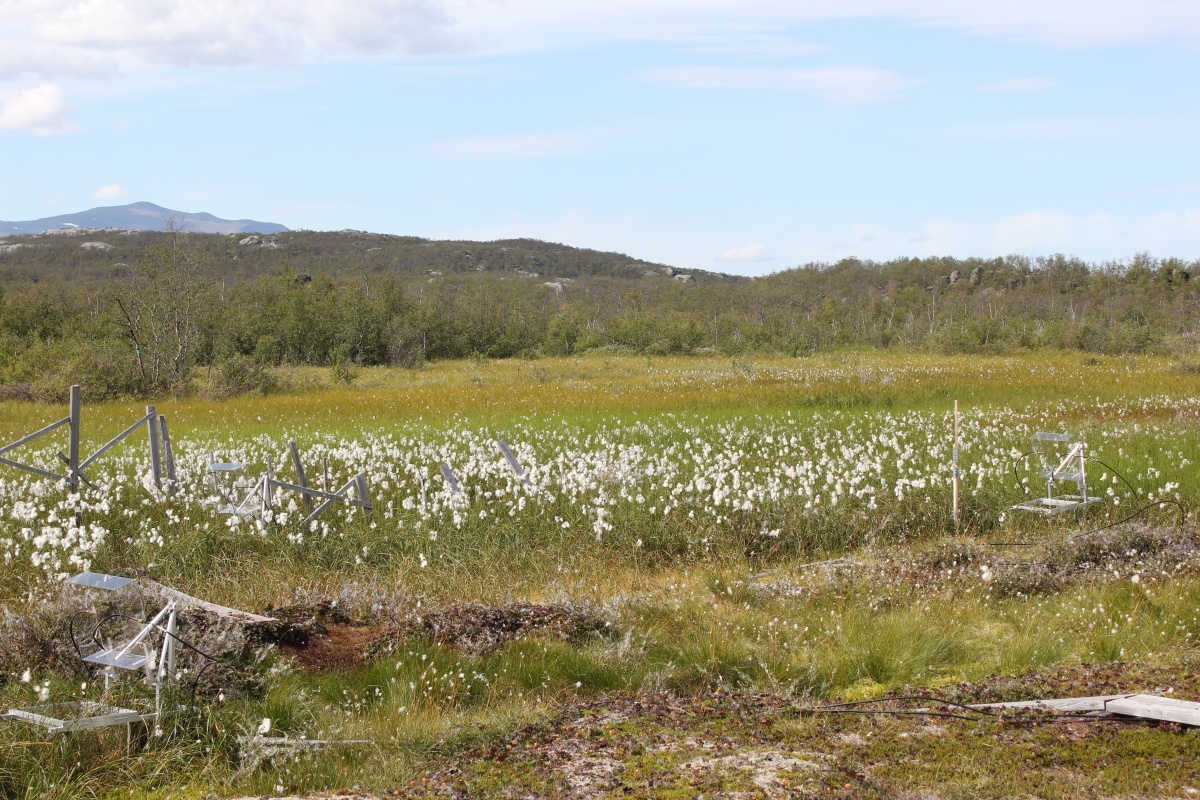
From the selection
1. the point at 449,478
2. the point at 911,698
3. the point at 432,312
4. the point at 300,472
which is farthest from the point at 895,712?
the point at 432,312

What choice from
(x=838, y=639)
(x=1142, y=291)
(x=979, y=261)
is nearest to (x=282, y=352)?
(x=838, y=639)

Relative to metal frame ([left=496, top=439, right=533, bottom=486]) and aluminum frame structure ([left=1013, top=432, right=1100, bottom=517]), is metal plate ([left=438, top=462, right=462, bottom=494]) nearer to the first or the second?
metal frame ([left=496, top=439, right=533, bottom=486])

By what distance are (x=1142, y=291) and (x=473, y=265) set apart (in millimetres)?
103286

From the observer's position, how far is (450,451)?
16000mm

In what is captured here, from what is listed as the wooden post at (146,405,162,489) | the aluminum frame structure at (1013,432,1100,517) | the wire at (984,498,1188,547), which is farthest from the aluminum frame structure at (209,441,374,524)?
the aluminum frame structure at (1013,432,1100,517)

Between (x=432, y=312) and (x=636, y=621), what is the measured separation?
6272cm

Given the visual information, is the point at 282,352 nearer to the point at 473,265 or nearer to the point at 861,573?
the point at 861,573

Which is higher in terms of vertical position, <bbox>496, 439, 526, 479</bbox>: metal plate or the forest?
the forest

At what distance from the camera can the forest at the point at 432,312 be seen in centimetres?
3762

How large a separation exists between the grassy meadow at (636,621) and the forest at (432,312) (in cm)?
2164

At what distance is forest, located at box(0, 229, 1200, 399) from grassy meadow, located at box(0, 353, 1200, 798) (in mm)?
21643

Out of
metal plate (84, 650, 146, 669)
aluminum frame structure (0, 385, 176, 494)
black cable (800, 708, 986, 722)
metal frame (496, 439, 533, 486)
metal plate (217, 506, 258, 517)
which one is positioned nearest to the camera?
metal plate (84, 650, 146, 669)

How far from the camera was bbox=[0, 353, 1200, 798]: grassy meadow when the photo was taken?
16.3 feet

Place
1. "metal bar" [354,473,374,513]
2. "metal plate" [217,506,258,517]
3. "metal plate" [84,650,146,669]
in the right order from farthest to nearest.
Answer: "metal bar" [354,473,374,513] < "metal plate" [217,506,258,517] < "metal plate" [84,650,146,669]
